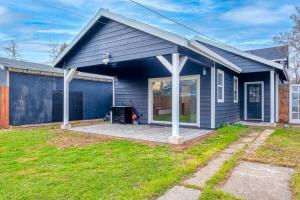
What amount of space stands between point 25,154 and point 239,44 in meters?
22.2

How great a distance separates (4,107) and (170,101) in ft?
22.6

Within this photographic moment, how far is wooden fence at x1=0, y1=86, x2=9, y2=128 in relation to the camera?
32.4ft

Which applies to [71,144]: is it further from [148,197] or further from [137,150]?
[148,197]

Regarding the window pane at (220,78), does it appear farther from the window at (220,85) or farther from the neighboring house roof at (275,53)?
the neighboring house roof at (275,53)

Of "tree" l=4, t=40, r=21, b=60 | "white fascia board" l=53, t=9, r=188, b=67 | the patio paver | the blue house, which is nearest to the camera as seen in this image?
the patio paver

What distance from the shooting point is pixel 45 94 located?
36.8ft

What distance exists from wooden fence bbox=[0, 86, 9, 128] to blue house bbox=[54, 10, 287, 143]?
2.44 m

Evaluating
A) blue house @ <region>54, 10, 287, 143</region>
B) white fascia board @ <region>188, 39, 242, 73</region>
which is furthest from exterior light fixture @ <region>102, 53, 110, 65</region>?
white fascia board @ <region>188, 39, 242, 73</region>

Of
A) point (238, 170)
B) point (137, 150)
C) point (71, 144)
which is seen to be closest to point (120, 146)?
point (137, 150)

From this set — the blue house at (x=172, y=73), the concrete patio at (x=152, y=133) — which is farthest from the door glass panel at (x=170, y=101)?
the concrete patio at (x=152, y=133)

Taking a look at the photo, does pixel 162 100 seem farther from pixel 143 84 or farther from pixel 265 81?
pixel 265 81

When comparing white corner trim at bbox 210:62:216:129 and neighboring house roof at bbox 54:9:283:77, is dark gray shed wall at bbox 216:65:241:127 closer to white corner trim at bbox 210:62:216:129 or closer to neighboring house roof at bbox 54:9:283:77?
white corner trim at bbox 210:62:216:129

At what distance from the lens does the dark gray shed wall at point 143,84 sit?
924 cm

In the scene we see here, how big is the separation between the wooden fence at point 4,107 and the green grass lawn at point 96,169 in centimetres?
411
